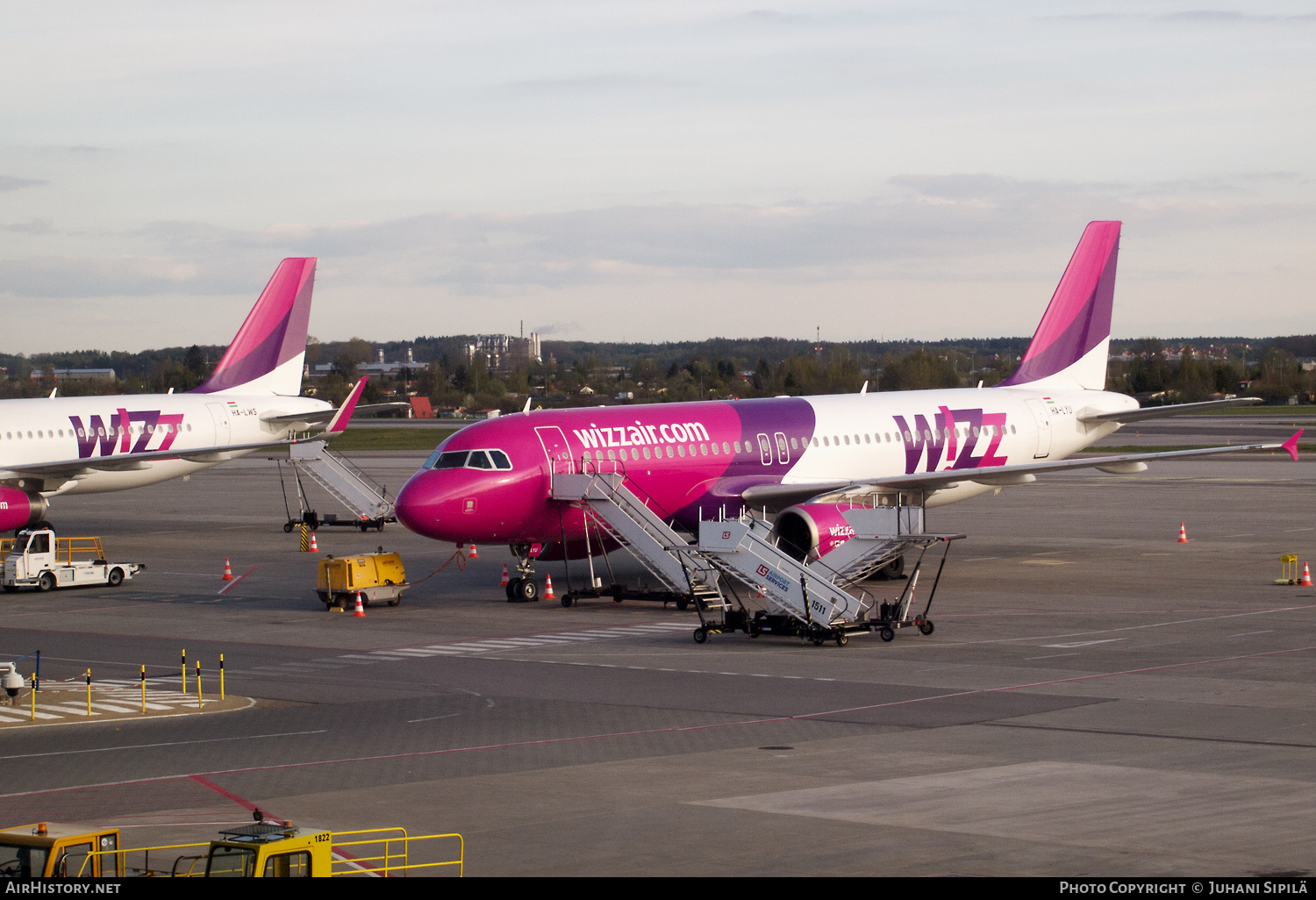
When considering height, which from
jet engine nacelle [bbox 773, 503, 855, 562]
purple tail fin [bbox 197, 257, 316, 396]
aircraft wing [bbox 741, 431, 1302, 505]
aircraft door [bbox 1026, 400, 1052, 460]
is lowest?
jet engine nacelle [bbox 773, 503, 855, 562]

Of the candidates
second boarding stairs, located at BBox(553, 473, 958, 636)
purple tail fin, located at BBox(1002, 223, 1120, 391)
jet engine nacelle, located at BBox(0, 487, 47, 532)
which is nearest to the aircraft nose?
second boarding stairs, located at BBox(553, 473, 958, 636)

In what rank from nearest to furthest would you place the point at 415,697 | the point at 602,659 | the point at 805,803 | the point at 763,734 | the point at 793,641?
the point at 805,803
the point at 763,734
the point at 415,697
the point at 602,659
the point at 793,641

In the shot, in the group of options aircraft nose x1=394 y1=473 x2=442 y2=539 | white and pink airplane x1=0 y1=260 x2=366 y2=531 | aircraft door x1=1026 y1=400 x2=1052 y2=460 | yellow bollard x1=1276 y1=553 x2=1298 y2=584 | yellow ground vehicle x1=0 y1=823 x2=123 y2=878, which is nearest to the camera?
yellow ground vehicle x1=0 y1=823 x2=123 y2=878

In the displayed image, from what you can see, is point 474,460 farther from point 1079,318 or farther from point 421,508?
point 1079,318

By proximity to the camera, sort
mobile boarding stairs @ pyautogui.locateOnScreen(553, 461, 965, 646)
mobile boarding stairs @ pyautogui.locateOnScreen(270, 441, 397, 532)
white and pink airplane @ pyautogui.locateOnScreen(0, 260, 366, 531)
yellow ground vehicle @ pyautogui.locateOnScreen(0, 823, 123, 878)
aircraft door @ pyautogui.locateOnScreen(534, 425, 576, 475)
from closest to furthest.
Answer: yellow ground vehicle @ pyautogui.locateOnScreen(0, 823, 123, 878) → mobile boarding stairs @ pyautogui.locateOnScreen(553, 461, 965, 646) → aircraft door @ pyautogui.locateOnScreen(534, 425, 576, 475) → white and pink airplane @ pyautogui.locateOnScreen(0, 260, 366, 531) → mobile boarding stairs @ pyautogui.locateOnScreen(270, 441, 397, 532)

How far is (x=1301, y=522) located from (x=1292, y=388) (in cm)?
14081

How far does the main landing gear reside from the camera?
40.8 meters

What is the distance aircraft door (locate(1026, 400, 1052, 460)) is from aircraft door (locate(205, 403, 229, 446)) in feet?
109

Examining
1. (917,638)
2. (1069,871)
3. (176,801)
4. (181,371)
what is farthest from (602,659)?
(181,371)

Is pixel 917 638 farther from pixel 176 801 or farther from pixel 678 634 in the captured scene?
pixel 176 801

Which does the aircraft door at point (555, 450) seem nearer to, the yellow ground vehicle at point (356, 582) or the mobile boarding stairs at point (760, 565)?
the mobile boarding stairs at point (760, 565)

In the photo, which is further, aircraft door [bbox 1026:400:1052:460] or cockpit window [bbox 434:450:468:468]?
aircraft door [bbox 1026:400:1052:460]

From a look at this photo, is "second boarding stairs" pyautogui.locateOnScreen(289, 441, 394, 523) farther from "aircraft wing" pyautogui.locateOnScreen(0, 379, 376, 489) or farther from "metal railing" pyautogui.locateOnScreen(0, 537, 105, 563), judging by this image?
"metal railing" pyautogui.locateOnScreen(0, 537, 105, 563)
